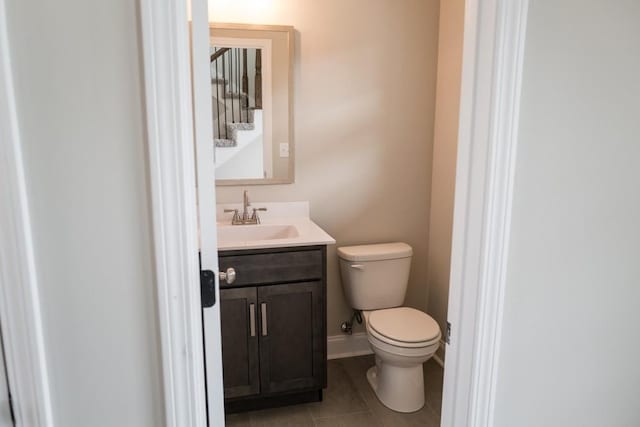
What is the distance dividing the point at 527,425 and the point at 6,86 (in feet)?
4.73

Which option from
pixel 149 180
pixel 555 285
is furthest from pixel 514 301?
pixel 149 180

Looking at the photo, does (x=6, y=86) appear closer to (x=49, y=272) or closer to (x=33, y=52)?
(x=33, y=52)

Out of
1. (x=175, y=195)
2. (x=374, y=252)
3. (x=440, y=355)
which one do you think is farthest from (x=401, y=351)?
(x=175, y=195)

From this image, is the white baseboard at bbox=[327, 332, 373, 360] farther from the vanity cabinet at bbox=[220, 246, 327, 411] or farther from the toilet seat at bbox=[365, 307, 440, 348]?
the vanity cabinet at bbox=[220, 246, 327, 411]

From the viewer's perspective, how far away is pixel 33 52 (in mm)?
763

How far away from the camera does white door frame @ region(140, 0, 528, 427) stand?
81 cm

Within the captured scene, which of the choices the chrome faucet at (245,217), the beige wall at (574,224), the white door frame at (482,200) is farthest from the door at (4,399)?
the chrome faucet at (245,217)

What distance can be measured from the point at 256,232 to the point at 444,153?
47.5 inches

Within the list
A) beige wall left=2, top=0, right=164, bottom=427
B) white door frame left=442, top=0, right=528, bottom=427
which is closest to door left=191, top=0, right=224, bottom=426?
beige wall left=2, top=0, right=164, bottom=427

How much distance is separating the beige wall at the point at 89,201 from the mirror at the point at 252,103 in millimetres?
1653

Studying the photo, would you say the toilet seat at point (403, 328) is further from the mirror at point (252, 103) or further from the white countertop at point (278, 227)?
the mirror at point (252, 103)

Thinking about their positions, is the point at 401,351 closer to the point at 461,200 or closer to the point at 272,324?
the point at 272,324

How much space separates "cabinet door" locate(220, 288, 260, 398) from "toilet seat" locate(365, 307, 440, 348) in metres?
0.62

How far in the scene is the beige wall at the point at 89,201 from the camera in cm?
77
